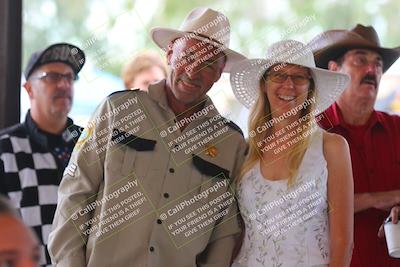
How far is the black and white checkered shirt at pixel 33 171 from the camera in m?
2.09

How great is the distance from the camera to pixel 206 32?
1.80 metres

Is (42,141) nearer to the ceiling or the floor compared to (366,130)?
nearer to the ceiling

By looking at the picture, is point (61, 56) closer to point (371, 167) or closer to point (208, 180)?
point (208, 180)

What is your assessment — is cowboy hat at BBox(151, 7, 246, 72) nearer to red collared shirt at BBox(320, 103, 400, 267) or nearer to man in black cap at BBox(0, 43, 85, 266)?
red collared shirt at BBox(320, 103, 400, 267)

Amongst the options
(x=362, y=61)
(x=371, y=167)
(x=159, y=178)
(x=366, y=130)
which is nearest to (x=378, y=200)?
(x=371, y=167)

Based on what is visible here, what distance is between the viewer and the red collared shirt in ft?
6.14

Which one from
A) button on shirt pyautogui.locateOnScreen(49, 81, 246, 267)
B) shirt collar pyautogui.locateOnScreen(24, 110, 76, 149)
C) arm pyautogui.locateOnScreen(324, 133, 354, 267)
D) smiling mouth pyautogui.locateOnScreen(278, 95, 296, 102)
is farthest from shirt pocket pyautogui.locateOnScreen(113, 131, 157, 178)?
shirt collar pyautogui.locateOnScreen(24, 110, 76, 149)

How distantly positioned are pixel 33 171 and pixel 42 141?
0.11 meters

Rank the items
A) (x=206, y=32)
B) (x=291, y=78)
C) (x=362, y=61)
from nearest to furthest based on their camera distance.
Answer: (x=291, y=78)
(x=206, y=32)
(x=362, y=61)

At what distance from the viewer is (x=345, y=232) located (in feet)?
5.15

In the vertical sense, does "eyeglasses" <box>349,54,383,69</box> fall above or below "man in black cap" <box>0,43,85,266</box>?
below

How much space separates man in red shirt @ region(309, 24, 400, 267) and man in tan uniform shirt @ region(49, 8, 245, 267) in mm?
391

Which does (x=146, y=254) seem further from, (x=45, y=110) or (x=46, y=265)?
(x=45, y=110)

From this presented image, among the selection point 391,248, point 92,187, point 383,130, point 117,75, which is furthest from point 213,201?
point 117,75
